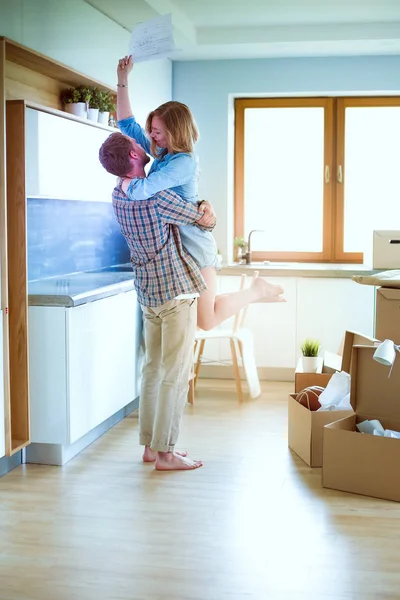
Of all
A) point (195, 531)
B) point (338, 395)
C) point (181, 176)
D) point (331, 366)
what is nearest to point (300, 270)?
point (331, 366)

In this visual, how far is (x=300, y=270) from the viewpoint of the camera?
595 centimetres

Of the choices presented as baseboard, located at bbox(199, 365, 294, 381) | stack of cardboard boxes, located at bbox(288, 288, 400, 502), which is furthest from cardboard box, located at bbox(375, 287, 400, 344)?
baseboard, located at bbox(199, 365, 294, 381)

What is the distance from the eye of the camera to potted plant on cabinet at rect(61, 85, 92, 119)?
4535 mm

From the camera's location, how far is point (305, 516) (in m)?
3.37

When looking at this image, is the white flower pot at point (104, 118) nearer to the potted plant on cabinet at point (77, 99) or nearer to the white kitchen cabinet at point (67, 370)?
the potted plant on cabinet at point (77, 99)

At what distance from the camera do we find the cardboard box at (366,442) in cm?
353

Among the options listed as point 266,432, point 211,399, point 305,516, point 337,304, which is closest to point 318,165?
point 337,304

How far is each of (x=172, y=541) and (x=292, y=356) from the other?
3.12 m

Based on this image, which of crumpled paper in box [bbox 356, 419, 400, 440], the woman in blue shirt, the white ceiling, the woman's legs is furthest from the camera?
the white ceiling

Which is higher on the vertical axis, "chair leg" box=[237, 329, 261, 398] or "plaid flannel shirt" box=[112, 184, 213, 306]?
"plaid flannel shirt" box=[112, 184, 213, 306]

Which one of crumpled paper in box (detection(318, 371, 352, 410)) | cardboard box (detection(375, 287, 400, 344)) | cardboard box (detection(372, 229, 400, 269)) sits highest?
cardboard box (detection(372, 229, 400, 269))

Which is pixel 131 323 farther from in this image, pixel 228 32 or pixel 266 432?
pixel 228 32

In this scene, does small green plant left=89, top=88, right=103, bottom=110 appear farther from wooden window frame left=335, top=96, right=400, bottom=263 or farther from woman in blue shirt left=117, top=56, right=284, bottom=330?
wooden window frame left=335, top=96, right=400, bottom=263

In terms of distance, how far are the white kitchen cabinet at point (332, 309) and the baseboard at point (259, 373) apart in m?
0.28
